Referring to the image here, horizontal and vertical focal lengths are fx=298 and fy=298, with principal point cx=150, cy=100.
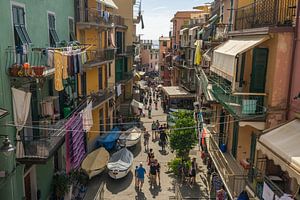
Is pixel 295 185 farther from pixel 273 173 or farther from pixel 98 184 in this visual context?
pixel 98 184

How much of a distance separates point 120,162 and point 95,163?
1.75 meters

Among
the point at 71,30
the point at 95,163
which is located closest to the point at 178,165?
the point at 95,163

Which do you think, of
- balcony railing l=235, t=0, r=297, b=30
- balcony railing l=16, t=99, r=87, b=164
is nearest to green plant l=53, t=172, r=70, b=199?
balcony railing l=16, t=99, r=87, b=164

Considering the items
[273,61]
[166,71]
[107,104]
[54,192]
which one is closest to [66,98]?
[54,192]

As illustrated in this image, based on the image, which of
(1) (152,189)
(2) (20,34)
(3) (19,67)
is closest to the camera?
(3) (19,67)

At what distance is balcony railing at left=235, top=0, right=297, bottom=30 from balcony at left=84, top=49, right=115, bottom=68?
12.1m

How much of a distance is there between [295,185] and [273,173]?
4.93 feet

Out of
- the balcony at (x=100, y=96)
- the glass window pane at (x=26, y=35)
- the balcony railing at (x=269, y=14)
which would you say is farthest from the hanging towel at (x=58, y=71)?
the balcony at (x=100, y=96)

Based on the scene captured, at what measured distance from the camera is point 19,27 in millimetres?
12719

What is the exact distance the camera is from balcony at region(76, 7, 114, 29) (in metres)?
21.4

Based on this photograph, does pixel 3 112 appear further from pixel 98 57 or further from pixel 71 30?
pixel 98 57

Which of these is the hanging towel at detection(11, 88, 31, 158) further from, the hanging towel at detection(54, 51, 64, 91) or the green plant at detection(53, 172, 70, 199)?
the green plant at detection(53, 172, 70, 199)

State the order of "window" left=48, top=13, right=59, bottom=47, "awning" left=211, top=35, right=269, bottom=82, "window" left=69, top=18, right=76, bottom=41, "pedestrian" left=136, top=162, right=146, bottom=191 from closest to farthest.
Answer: "awning" left=211, top=35, right=269, bottom=82
"window" left=48, top=13, right=59, bottom=47
"pedestrian" left=136, top=162, right=146, bottom=191
"window" left=69, top=18, right=76, bottom=41

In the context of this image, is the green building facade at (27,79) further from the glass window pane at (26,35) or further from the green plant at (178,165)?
the green plant at (178,165)
